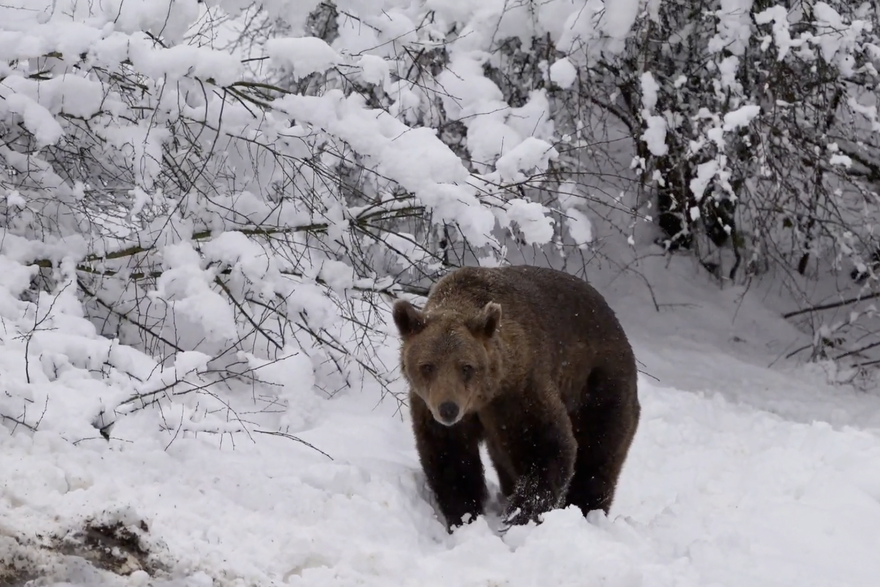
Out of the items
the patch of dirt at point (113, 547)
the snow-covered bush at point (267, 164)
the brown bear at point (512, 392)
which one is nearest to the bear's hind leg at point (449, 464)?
the brown bear at point (512, 392)

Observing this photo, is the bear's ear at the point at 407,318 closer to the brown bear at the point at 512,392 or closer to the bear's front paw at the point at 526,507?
the brown bear at the point at 512,392

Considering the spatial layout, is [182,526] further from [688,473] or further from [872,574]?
[688,473]

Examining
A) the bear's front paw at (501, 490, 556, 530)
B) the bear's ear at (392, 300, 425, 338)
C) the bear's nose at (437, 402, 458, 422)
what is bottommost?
the bear's front paw at (501, 490, 556, 530)

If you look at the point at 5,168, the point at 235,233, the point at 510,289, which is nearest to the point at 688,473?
the point at 510,289

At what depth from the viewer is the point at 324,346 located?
266 inches

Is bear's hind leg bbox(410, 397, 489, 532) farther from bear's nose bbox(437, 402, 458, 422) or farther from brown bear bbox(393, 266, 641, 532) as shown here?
bear's nose bbox(437, 402, 458, 422)

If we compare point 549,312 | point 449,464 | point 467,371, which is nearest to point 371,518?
point 449,464

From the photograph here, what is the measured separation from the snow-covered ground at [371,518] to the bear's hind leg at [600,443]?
428 millimetres

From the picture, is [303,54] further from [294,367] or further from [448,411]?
[448,411]

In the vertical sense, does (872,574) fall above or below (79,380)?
below

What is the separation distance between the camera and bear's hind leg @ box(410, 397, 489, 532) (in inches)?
200

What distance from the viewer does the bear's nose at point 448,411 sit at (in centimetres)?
464

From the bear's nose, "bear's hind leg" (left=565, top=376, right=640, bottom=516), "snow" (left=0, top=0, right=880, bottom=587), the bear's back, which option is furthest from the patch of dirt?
"bear's hind leg" (left=565, top=376, right=640, bottom=516)

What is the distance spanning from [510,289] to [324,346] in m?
1.71
